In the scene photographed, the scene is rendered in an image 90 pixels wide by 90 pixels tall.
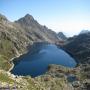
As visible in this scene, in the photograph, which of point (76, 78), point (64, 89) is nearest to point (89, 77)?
point (76, 78)

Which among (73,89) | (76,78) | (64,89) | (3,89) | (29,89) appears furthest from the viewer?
(76,78)

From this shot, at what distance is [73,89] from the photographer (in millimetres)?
138250

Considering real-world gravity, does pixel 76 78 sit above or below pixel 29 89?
above

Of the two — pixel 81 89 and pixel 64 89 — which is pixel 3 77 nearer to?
pixel 64 89

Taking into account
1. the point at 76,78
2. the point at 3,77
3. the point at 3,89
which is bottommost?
the point at 3,89

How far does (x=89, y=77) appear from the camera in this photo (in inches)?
7785

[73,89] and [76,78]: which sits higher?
[76,78]

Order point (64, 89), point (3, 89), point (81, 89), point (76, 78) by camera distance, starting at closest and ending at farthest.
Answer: point (3, 89) < point (64, 89) < point (81, 89) < point (76, 78)

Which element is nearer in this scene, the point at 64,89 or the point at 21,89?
the point at 21,89

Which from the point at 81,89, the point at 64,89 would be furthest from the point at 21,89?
the point at 81,89

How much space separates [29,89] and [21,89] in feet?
16.6

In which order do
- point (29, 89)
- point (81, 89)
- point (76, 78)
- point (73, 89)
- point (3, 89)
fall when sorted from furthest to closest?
point (76, 78), point (81, 89), point (73, 89), point (29, 89), point (3, 89)

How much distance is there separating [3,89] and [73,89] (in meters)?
106

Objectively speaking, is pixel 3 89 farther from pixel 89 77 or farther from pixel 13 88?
pixel 89 77
